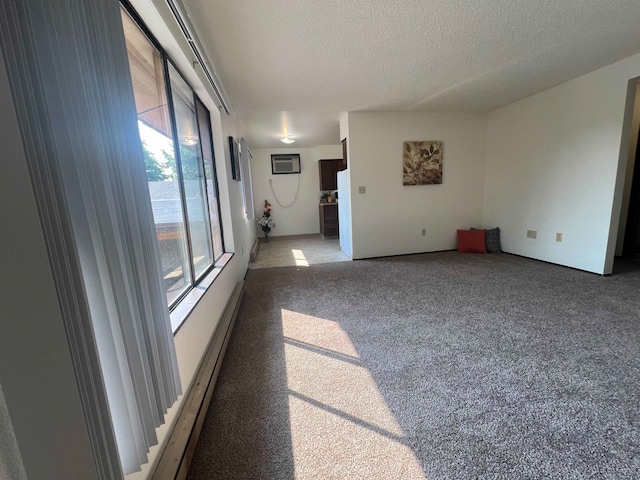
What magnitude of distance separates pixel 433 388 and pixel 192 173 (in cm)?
225

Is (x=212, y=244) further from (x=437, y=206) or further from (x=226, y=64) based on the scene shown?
(x=437, y=206)

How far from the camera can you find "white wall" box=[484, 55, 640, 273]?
2.84 m

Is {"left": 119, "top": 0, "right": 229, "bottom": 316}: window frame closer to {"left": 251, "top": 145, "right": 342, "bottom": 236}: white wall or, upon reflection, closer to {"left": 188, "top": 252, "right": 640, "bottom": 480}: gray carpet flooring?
{"left": 188, "top": 252, "right": 640, "bottom": 480}: gray carpet flooring

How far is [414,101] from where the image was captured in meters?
3.58

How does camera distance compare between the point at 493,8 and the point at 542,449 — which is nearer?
the point at 542,449

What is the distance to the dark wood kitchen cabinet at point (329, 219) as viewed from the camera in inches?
239

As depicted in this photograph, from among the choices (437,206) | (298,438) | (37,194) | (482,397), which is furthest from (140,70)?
(437,206)

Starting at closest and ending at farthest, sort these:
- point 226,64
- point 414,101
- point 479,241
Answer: point 226,64, point 414,101, point 479,241

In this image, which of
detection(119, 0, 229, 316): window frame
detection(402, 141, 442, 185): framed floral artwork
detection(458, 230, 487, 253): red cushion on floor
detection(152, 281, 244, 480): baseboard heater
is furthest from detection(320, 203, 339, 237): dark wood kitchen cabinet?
detection(152, 281, 244, 480): baseboard heater

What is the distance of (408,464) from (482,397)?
1.94 ft

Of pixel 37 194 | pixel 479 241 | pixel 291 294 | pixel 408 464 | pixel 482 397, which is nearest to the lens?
pixel 37 194

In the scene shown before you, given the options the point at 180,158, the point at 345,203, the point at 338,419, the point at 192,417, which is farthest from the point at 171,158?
the point at 345,203

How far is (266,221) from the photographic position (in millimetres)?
6562

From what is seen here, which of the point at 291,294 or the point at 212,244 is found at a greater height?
the point at 212,244
